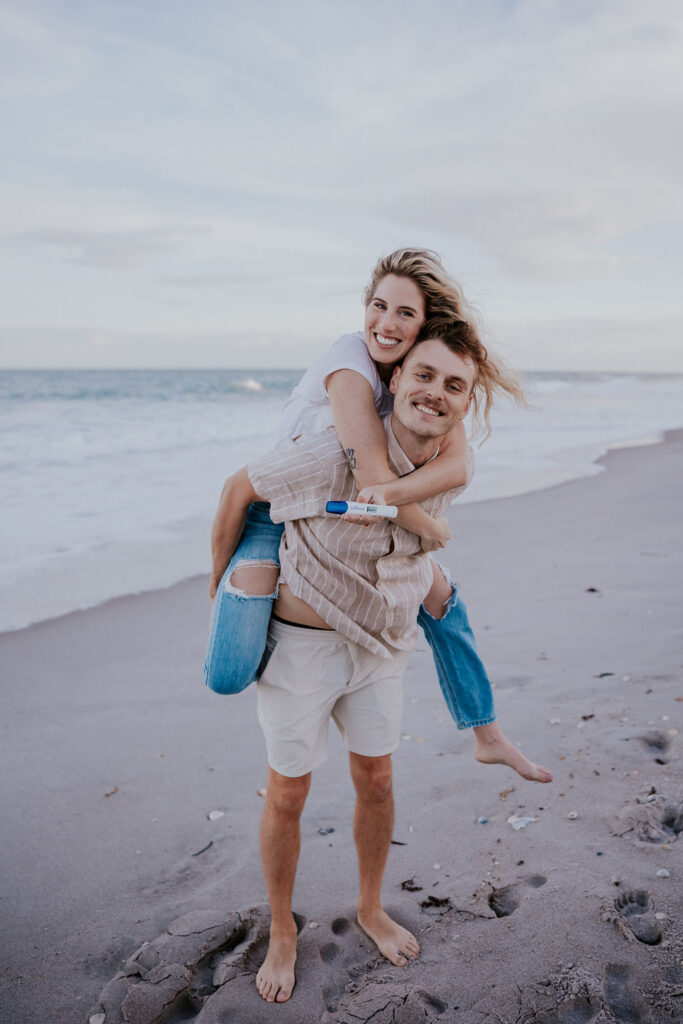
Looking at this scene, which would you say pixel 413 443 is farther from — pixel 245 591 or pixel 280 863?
pixel 280 863

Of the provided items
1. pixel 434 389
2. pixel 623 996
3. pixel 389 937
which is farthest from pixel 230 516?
pixel 623 996

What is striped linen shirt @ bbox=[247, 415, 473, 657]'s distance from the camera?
7.07ft

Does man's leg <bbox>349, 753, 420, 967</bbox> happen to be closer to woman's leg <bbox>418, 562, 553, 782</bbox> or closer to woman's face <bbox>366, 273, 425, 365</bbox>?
woman's leg <bbox>418, 562, 553, 782</bbox>

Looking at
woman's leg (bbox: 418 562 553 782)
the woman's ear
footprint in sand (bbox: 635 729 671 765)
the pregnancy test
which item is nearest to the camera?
the pregnancy test

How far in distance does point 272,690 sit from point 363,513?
2.32 ft

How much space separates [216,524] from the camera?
7.66ft

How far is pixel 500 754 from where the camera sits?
2734mm

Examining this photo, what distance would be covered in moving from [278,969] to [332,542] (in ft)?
4.56

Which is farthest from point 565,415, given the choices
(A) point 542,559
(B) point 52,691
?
(B) point 52,691

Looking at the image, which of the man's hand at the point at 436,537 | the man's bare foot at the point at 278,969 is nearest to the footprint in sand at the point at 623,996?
the man's bare foot at the point at 278,969

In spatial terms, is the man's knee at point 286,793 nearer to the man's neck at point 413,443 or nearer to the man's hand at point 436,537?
the man's hand at point 436,537

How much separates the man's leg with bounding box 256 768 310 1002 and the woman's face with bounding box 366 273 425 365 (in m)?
1.44

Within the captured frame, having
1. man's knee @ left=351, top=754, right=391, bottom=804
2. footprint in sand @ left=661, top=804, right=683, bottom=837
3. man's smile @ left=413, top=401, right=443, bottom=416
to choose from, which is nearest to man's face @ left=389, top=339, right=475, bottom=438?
man's smile @ left=413, top=401, right=443, bottom=416

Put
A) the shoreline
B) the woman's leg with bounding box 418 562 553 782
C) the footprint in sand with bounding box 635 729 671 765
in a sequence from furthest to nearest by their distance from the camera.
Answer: the shoreline
the footprint in sand with bounding box 635 729 671 765
the woman's leg with bounding box 418 562 553 782
